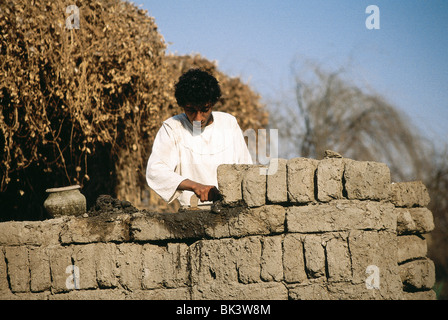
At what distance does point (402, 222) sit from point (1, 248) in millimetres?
3751

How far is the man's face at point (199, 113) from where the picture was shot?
4.79m

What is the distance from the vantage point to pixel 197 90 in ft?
15.5

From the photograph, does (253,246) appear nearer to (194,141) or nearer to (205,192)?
(205,192)

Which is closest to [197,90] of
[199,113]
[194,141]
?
[199,113]

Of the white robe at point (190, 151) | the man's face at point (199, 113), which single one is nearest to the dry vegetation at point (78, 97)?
the white robe at point (190, 151)

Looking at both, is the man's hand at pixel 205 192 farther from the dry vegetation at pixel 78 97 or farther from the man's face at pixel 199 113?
the dry vegetation at pixel 78 97

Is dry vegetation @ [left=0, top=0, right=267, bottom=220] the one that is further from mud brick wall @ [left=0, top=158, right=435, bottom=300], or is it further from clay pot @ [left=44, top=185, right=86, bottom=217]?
mud brick wall @ [left=0, top=158, right=435, bottom=300]

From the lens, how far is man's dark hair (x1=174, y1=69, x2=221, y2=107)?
4.73 meters

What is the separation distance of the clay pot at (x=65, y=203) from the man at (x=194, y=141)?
0.84 meters

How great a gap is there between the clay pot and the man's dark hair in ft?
4.62

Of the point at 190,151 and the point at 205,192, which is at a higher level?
the point at 190,151

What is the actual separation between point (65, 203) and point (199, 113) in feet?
5.16

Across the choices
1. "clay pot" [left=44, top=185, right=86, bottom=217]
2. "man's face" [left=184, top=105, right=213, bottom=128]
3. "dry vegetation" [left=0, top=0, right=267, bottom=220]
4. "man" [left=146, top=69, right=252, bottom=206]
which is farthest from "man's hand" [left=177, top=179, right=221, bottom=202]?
"dry vegetation" [left=0, top=0, right=267, bottom=220]

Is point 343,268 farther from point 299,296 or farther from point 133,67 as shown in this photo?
point 133,67
